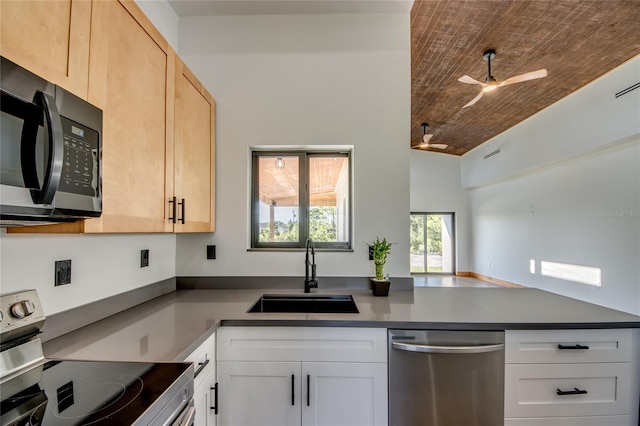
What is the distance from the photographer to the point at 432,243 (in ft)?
25.4

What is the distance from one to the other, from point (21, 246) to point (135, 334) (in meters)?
0.54

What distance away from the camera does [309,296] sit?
Answer: 1937 millimetres

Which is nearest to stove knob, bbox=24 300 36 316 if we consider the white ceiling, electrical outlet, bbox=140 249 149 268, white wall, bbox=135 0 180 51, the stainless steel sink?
electrical outlet, bbox=140 249 149 268

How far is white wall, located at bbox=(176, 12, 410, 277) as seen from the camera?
2094 mm

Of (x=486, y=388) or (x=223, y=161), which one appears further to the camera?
(x=223, y=161)

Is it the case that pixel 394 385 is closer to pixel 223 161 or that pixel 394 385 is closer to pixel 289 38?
pixel 223 161

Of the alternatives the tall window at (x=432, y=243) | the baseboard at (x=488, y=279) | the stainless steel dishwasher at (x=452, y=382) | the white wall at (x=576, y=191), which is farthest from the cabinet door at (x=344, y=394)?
the tall window at (x=432, y=243)

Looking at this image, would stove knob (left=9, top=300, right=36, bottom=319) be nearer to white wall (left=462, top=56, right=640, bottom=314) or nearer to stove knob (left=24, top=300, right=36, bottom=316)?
stove knob (left=24, top=300, right=36, bottom=316)

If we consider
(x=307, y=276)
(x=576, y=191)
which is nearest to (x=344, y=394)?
(x=307, y=276)

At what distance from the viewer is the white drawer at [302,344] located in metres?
1.38

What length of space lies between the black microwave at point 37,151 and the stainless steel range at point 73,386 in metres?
0.40

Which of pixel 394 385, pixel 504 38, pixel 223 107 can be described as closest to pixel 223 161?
pixel 223 107

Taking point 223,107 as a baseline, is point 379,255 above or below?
below

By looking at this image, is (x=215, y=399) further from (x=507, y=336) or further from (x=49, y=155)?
(x=507, y=336)
